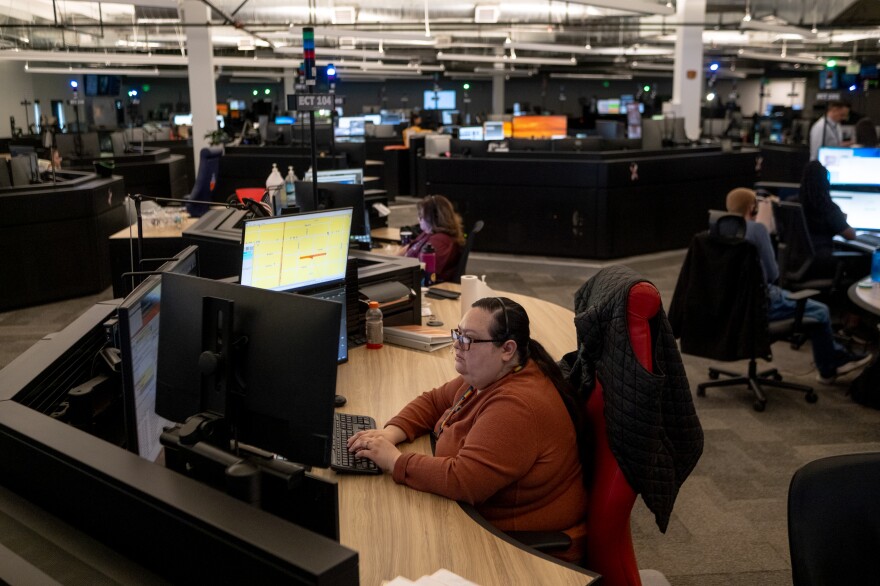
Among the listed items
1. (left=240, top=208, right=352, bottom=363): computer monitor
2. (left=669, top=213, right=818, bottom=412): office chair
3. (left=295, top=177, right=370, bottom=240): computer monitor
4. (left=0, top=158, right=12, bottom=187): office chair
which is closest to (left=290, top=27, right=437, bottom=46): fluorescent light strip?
(left=0, top=158, right=12, bottom=187): office chair

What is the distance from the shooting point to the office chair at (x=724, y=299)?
4.46m

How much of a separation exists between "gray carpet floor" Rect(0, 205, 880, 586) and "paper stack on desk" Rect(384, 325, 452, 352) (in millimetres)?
1086

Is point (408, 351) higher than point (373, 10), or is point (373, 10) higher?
point (373, 10)

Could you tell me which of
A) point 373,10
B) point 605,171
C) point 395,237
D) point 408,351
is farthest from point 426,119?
point 408,351

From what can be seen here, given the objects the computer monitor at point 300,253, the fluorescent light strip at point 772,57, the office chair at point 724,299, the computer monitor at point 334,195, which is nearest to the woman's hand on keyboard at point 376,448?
the computer monitor at point 300,253

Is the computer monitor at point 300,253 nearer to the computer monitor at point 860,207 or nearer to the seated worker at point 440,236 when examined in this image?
the seated worker at point 440,236

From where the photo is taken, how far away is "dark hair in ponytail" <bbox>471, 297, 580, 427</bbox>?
221cm

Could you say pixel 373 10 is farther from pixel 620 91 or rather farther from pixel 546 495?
pixel 620 91

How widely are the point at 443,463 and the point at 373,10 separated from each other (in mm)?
13904

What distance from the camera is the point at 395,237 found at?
20.2 feet

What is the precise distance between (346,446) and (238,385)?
0.79 metres

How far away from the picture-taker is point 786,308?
4887 millimetres

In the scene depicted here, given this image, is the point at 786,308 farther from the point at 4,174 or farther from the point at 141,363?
the point at 4,174

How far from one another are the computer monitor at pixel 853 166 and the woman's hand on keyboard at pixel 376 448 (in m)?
5.01
